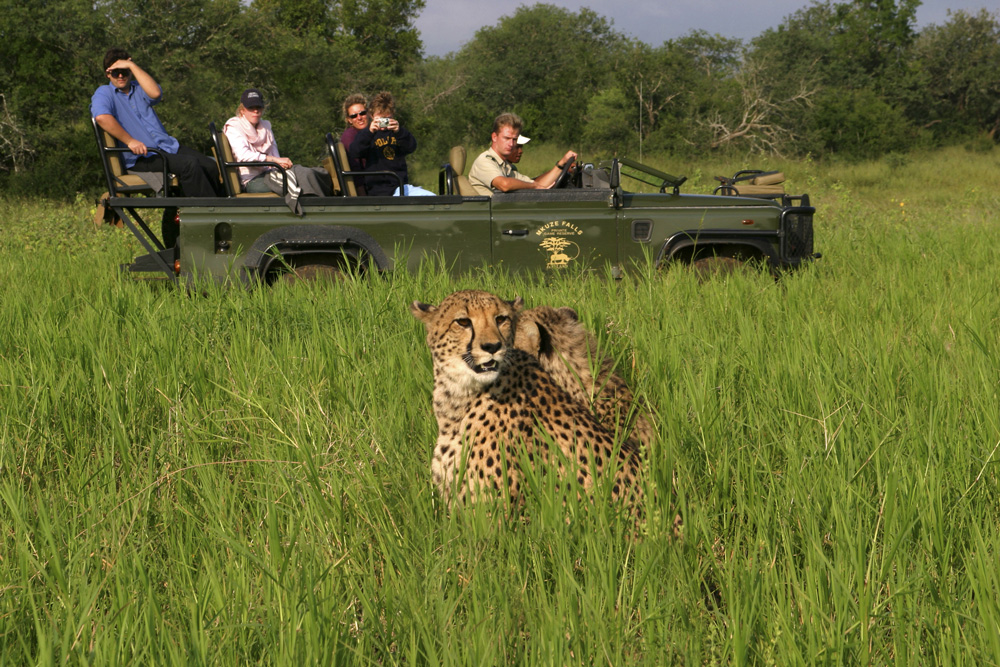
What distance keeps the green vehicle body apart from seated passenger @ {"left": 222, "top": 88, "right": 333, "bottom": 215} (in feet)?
1.17

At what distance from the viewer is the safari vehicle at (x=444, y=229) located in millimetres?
5977

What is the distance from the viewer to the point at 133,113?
6.45 meters

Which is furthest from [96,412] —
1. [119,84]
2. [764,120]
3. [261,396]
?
[764,120]

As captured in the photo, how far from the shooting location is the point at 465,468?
2.38m

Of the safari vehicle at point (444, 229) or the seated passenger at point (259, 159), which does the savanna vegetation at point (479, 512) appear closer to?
the safari vehicle at point (444, 229)

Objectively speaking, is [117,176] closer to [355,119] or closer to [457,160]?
[355,119]

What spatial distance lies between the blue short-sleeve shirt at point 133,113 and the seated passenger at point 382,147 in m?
1.44

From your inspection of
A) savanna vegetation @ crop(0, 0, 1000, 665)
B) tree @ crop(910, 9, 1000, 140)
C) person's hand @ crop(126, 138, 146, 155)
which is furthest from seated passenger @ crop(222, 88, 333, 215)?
tree @ crop(910, 9, 1000, 140)

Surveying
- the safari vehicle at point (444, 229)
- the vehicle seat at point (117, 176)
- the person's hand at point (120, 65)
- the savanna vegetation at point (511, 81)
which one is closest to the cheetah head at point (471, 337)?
the safari vehicle at point (444, 229)

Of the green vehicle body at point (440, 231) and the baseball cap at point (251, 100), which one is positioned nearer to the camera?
the green vehicle body at point (440, 231)

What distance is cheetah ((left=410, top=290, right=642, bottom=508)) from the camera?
93.0 inches

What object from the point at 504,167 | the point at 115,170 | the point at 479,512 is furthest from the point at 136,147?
the point at 479,512

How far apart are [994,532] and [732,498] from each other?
681mm

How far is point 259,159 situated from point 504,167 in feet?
6.35
